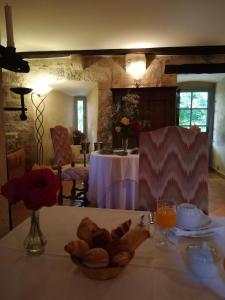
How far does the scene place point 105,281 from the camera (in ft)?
2.16

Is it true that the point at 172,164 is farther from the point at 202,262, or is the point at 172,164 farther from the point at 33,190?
the point at 33,190

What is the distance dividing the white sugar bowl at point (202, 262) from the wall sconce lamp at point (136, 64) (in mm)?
3616

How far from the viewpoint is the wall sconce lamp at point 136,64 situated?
3873mm

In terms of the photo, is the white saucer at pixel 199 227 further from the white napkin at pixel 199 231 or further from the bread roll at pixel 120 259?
the bread roll at pixel 120 259

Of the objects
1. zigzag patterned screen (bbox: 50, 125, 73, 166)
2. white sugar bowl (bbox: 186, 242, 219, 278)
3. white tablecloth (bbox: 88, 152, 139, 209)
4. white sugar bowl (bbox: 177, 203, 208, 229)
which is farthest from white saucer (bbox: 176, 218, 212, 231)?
zigzag patterned screen (bbox: 50, 125, 73, 166)

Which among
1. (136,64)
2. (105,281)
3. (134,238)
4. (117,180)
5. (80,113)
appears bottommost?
(117,180)

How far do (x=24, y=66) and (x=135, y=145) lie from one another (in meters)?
3.06

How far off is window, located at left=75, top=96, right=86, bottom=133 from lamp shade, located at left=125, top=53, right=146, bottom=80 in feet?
7.90

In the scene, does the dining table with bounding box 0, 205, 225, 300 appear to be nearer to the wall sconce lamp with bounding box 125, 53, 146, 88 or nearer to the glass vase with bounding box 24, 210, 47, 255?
the glass vase with bounding box 24, 210, 47, 255

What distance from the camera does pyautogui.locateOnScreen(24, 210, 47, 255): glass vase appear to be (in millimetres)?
789

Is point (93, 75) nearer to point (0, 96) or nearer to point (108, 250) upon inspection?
point (0, 96)

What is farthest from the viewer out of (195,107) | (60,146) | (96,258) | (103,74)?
(195,107)

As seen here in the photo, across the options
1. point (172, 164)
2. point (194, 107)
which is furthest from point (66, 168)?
point (194, 107)

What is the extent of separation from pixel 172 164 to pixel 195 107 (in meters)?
5.02
